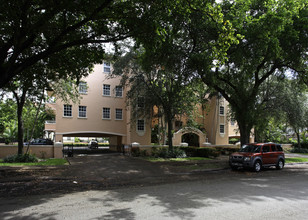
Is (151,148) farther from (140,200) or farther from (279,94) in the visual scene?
(140,200)

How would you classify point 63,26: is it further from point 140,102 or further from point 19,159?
point 140,102

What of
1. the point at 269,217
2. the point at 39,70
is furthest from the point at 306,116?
the point at 39,70

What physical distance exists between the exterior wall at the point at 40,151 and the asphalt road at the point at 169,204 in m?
12.9

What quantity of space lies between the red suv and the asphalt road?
5.38 m

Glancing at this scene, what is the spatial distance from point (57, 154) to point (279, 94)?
20.3 m

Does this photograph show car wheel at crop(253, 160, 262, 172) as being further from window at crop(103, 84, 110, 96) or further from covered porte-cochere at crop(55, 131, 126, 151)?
window at crop(103, 84, 110, 96)

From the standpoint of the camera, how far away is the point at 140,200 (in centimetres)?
715

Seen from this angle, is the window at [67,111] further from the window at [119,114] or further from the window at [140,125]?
the window at [140,125]

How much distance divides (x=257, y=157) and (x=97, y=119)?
18.5 metres

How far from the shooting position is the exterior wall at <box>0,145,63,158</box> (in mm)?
19391

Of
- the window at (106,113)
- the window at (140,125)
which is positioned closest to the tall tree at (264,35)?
the window at (140,125)

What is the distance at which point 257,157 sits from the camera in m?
14.3

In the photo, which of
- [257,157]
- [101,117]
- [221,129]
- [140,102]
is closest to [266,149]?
[257,157]

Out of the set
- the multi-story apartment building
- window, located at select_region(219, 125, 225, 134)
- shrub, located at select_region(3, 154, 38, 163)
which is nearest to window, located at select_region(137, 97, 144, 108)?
the multi-story apartment building
